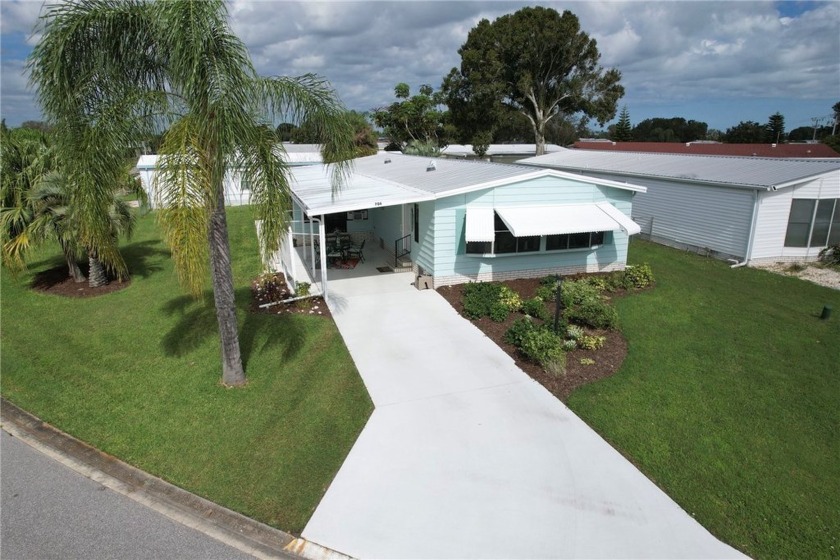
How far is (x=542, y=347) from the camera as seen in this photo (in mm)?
8266

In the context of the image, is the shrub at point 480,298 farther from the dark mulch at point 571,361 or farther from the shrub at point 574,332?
the shrub at point 574,332

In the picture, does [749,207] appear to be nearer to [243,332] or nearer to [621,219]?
[621,219]

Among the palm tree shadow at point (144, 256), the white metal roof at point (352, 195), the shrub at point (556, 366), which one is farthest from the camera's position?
the palm tree shadow at point (144, 256)

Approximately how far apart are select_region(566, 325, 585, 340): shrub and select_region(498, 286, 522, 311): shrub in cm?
158

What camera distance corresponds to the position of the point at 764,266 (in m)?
15.0

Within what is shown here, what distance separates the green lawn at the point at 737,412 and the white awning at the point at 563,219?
6.32 feet

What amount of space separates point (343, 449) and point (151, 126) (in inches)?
193

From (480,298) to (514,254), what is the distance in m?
2.27

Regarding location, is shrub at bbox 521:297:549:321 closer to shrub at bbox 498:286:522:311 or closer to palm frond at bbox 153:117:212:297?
shrub at bbox 498:286:522:311

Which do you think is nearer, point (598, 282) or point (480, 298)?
point (480, 298)

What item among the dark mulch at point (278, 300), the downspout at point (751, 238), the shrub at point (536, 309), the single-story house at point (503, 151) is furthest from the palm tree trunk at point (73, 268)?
the single-story house at point (503, 151)

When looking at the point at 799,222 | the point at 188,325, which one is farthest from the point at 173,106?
the point at 799,222

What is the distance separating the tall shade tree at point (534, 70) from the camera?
34.8m

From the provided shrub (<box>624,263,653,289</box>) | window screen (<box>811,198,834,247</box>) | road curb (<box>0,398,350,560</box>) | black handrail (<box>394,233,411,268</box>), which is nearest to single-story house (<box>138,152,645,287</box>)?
black handrail (<box>394,233,411,268</box>)
